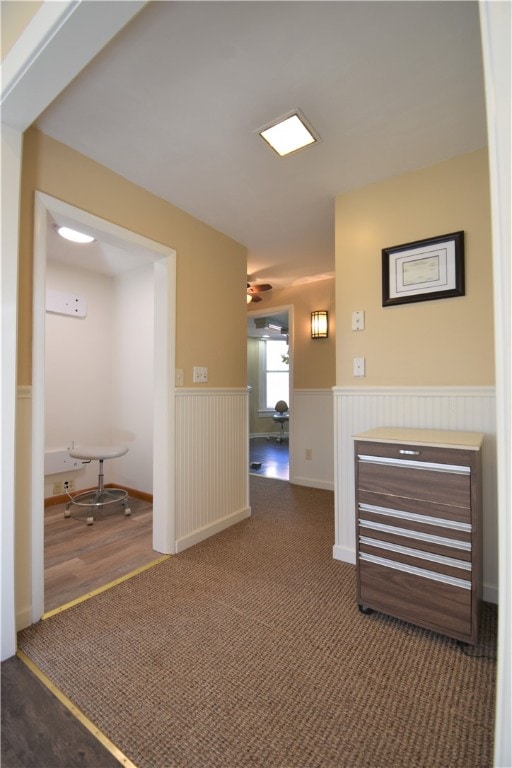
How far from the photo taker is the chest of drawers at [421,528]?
1.37 m

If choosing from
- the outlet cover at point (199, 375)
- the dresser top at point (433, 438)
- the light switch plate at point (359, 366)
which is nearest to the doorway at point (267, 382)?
the outlet cover at point (199, 375)

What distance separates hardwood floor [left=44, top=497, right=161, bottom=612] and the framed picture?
7.60ft

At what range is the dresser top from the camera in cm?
141

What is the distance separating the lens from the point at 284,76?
1335 millimetres

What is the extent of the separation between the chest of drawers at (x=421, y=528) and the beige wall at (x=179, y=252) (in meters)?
1.42

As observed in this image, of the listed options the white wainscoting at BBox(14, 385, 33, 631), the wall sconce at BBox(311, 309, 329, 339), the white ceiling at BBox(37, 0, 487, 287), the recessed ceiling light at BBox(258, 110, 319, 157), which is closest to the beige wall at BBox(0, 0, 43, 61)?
the white ceiling at BBox(37, 0, 487, 287)

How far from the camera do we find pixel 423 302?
192 cm

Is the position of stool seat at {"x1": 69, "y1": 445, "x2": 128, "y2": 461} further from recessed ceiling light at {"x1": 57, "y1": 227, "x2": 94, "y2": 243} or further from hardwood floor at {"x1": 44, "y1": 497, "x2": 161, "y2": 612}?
recessed ceiling light at {"x1": 57, "y1": 227, "x2": 94, "y2": 243}

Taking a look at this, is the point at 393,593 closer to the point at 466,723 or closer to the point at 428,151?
the point at 466,723

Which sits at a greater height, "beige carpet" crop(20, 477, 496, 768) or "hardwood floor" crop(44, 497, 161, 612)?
"beige carpet" crop(20, 477, 496, 768)

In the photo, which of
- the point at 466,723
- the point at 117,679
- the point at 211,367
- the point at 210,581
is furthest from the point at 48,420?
the point at 466,723

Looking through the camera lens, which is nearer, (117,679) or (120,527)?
(117,679)

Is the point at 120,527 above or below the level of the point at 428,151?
below

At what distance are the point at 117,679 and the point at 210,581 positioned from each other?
2.32 feet
